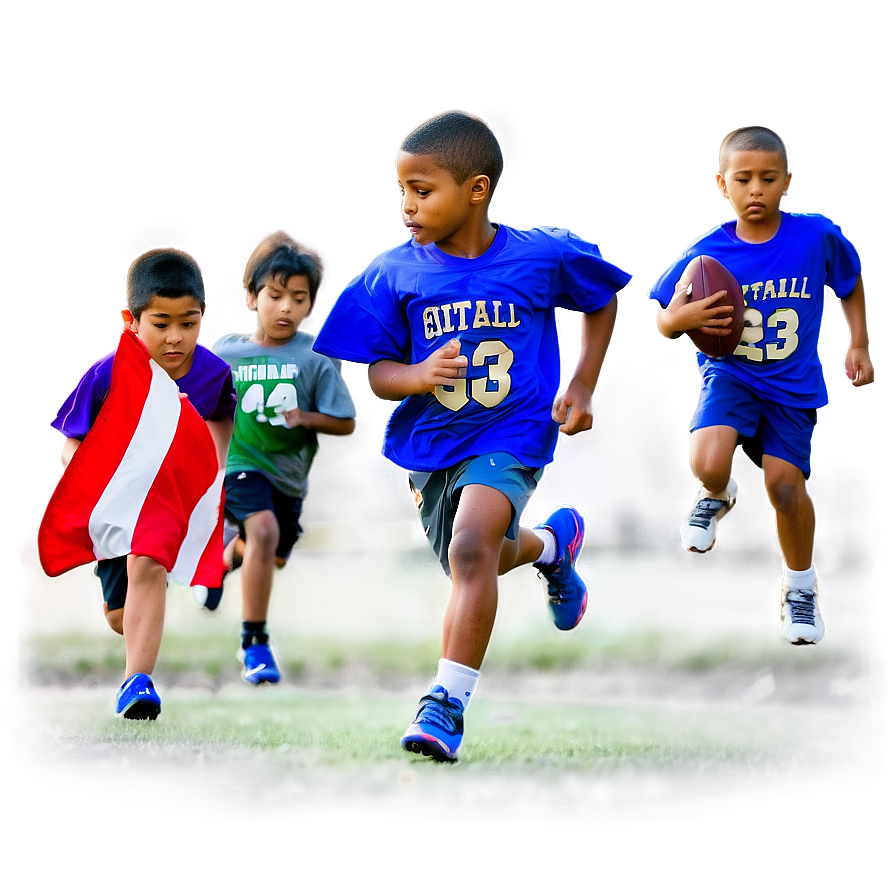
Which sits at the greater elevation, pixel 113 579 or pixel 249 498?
pixel 249 498

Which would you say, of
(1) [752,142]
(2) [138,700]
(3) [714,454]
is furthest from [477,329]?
(2) [138,700]

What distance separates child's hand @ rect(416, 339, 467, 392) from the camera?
3951 millimetres

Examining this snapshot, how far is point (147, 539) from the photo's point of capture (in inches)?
181

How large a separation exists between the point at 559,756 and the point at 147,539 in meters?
1.76

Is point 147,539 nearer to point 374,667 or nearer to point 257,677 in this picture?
point 257,677

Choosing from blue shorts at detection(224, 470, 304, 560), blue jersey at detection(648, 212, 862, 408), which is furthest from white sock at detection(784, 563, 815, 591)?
blue shorts at detection(224, 470, 304, 560)

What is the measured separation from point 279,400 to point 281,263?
2.05ft

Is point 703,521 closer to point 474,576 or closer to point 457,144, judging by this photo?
point 474,576

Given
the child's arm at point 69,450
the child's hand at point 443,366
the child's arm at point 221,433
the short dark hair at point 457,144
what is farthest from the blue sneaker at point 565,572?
the child's arm at point 69,450

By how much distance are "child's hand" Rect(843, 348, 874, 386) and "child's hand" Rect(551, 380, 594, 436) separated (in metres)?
1.30

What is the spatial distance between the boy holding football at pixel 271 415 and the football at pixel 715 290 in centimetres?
Answer: 166

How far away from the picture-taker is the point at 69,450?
4652 millimetres

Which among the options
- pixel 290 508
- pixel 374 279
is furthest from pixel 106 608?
pixel 374 279

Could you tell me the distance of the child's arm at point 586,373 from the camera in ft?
13.5
